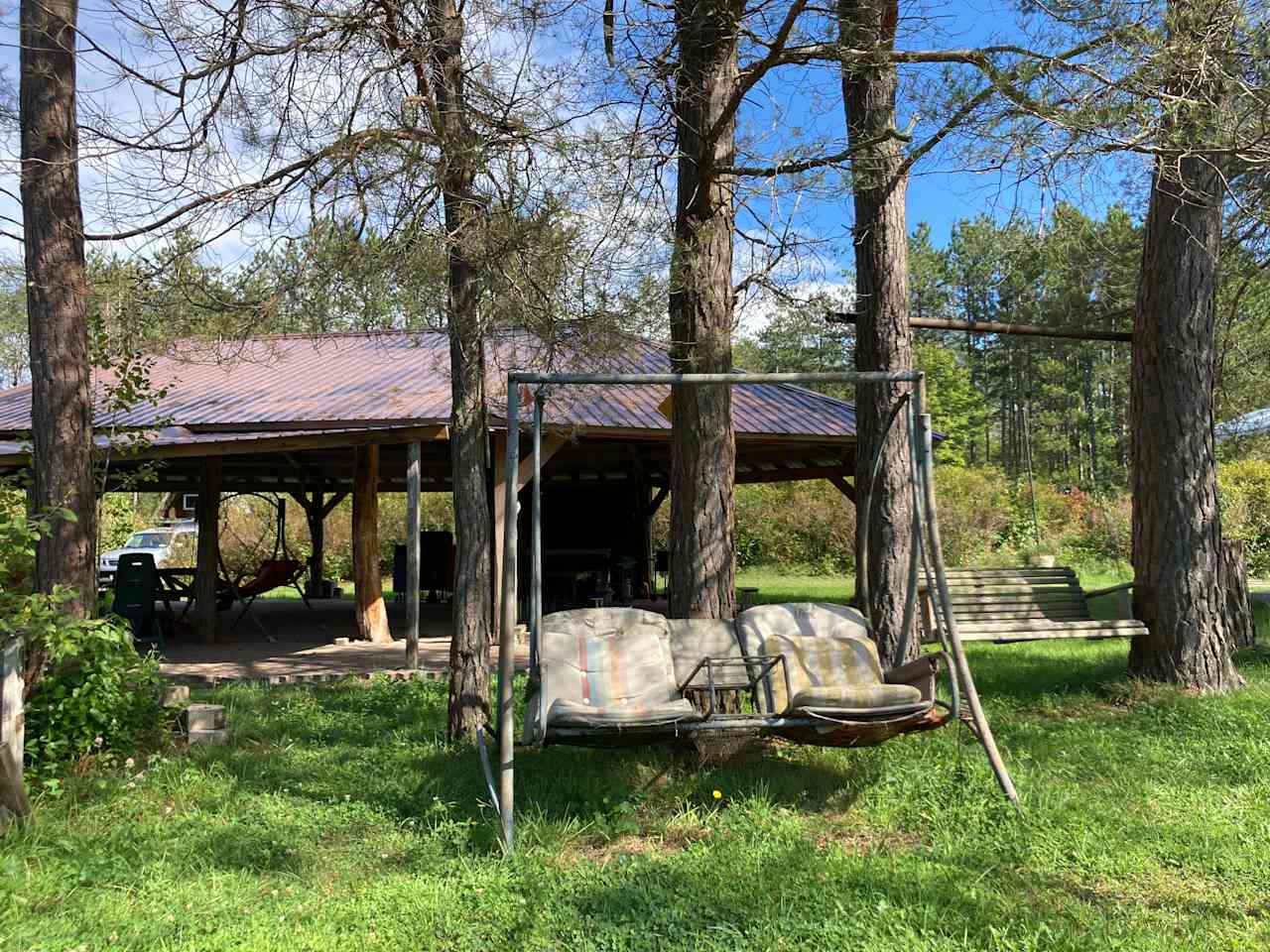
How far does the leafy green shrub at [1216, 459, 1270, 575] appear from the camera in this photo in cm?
1820

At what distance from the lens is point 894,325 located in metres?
6.36

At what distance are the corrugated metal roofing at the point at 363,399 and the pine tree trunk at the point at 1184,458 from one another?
143 inches

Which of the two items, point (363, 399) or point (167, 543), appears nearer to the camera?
point (363, 399)

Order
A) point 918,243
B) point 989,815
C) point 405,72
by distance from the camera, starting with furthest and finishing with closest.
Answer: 1. point 918,243
2. point 405,72
3. point 989,815

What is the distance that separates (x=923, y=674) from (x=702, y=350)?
2060mm

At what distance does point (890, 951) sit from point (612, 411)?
759 cm

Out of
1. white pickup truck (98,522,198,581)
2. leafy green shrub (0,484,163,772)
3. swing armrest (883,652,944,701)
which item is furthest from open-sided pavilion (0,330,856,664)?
white pickup truck (98,522,198,581)

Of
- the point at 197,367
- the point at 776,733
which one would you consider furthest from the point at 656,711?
the point at 197,367

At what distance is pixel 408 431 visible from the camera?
949cm

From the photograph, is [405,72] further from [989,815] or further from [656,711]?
[989,815]

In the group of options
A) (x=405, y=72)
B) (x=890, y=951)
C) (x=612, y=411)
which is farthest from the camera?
(x=612, y=411)

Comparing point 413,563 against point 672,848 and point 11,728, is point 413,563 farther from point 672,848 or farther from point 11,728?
point 672,848

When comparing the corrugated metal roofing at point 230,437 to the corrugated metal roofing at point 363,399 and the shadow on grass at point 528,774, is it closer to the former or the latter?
the corrugated metal roofing at point 363,399

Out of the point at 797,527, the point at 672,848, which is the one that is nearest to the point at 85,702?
the point at 672,848
